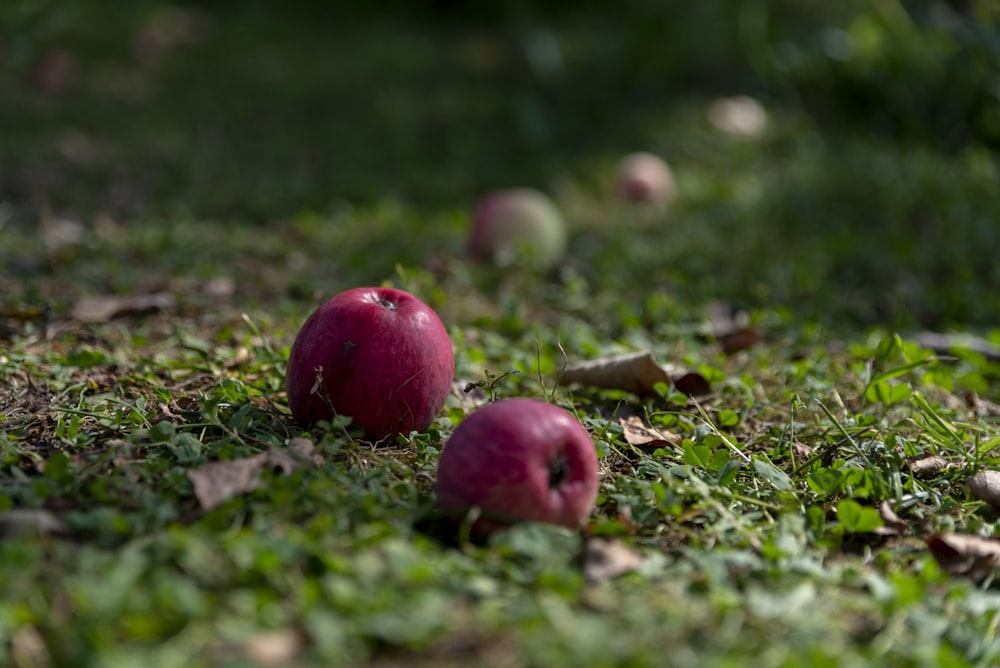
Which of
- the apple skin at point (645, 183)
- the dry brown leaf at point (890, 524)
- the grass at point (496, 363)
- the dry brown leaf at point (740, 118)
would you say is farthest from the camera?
the dry brown leaf at point (740, 118)

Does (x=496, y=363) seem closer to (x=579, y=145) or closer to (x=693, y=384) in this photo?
(x=693, y=384)

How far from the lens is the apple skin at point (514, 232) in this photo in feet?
13.5

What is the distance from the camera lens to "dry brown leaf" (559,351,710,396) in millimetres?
2635

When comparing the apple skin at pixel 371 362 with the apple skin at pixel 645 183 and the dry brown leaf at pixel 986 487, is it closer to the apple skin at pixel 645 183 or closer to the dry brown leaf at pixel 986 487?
the dry brown leaf at pixel 986 487

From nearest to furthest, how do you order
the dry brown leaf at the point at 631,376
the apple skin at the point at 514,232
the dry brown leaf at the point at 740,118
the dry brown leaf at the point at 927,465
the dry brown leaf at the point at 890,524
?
the dry brown leaf at the point at 890,524
the dry brown leaf at the point at 927,465
the dry brown leaf at the point at 631,376
the apple skin at the point at 514,232
the dry brown leaf at the point at 740,118

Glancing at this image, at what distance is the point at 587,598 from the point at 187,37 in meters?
8.25

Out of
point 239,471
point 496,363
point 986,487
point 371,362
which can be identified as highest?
point 371,362

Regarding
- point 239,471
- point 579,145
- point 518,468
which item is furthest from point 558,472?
point 579,145

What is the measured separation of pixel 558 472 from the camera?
187 centimetres

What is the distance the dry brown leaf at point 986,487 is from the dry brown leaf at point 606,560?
932 millimetres

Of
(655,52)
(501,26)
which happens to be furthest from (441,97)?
(501,26)

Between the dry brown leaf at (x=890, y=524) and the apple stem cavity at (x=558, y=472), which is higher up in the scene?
the apple stem cavity at (x=558, y=472)

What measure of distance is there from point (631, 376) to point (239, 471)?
119cm

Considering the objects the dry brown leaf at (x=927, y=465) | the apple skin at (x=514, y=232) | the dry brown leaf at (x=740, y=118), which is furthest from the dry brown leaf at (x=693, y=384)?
the dry brown leaf at (x=740, y=118)
